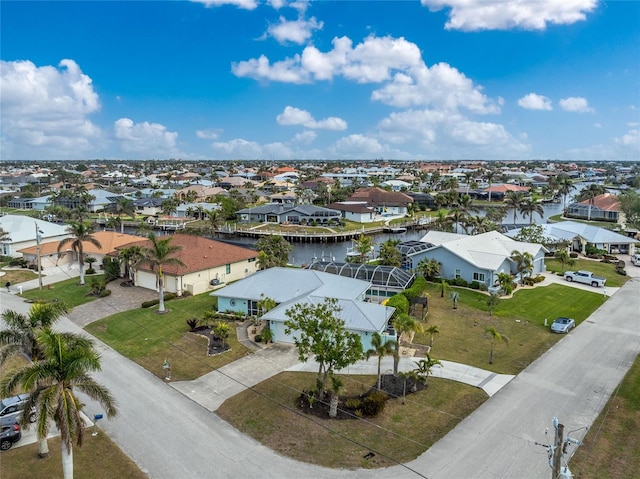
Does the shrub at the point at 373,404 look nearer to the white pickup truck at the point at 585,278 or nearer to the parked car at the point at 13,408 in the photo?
the parked car at the point at 13,408

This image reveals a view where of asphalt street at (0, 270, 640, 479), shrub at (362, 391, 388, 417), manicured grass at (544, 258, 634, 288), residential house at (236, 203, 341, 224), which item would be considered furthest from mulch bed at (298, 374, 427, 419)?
residential house at (236, 203, 341, 224)

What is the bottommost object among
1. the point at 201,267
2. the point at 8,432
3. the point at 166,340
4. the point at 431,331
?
the point at 166,340

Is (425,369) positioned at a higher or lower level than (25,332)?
lower

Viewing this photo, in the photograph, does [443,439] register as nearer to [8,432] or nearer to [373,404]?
[373,404]

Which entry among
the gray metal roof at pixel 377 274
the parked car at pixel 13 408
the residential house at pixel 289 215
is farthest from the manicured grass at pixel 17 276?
the residential house at pixel 289 215

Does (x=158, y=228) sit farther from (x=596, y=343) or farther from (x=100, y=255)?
(x=596, y=343)

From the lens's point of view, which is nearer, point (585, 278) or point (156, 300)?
point (156, 300)

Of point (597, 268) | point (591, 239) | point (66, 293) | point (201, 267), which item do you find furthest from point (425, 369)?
point (591, 239)
